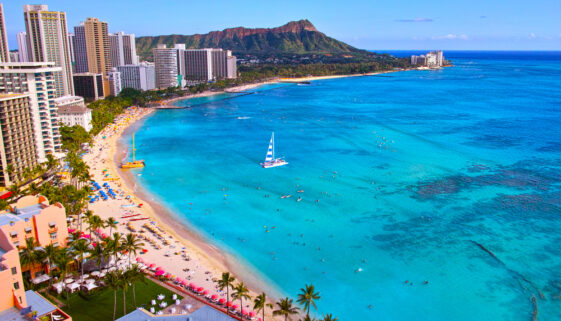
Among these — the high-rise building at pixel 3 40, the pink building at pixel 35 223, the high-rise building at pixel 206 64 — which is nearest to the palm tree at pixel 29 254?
the pink building at pixel 35 223

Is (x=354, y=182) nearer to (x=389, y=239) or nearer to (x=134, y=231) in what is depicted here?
(x=389, y=239)

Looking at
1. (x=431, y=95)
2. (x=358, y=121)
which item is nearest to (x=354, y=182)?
(x=358, y=121)

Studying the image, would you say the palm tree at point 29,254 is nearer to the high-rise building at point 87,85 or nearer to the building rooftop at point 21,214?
the building rooftop at point 21,214

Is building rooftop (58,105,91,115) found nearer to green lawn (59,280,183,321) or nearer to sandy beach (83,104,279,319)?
sandy beach (83,104,279,319)

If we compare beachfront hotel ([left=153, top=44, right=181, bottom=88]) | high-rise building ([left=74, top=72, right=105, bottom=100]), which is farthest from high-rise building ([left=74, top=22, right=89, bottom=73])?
high-rise building ([left=74, top=72, right=105, bottom=100])

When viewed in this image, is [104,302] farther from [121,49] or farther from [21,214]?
[121,49]

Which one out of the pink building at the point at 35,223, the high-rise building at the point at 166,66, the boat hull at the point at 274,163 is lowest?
the boat hull at the point at 274,163
